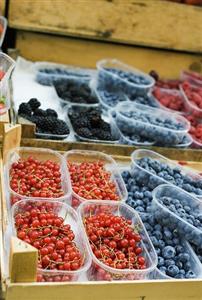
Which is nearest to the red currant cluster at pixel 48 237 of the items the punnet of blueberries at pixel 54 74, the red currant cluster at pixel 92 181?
the red currant cluster at pixel 92 181

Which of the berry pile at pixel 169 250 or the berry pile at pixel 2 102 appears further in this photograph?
the berry pile at pixel 2 102

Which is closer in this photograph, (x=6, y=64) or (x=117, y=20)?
(x=6, y=64)

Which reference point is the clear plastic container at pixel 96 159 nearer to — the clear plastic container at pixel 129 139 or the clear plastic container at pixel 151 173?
the clear plastic container at pixel 151 173

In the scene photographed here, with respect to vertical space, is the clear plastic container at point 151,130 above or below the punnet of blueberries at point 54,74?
below

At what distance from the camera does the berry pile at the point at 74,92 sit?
2621mm

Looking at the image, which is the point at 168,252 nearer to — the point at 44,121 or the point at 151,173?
the point at 151,173

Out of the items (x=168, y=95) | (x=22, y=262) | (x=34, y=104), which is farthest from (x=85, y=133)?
(x=22, y=262)

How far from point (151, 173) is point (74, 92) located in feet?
2.90

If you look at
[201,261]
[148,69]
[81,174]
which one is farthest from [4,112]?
[148,69]

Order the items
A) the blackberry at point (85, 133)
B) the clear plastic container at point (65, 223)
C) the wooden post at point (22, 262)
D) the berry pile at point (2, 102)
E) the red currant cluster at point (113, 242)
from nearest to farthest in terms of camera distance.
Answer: the wooden post at point (22, 262) → the clear plastic container at point (65, 223) → the red currant cluster at point (113, 242) → the berry pile at point (2, 102) → the blackberry at point (85, 133)

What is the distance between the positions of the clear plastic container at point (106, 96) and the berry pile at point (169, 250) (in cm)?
99

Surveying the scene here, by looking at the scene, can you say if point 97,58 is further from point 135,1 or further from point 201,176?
point 201,176

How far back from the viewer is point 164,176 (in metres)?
2.01

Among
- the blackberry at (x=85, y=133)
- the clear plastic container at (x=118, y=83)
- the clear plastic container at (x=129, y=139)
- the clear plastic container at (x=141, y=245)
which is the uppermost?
the clear plastic container at (x=118, y=83)
